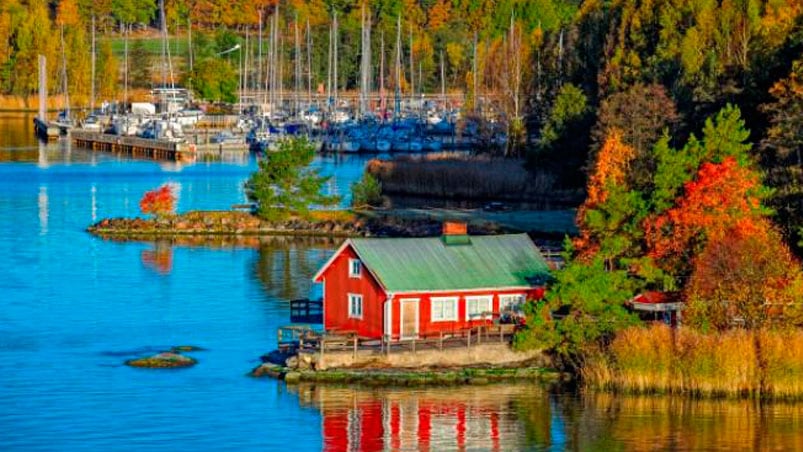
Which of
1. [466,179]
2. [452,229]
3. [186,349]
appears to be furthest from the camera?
[466,179]

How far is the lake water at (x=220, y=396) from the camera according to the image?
53375 millimetres

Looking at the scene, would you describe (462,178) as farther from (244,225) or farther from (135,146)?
(135,146)

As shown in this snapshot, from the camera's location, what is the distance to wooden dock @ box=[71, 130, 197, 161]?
15388cm

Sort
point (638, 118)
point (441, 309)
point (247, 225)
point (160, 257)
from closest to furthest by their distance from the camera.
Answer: point (441, 309), point (638, 118), point (160, 257), point (247, 225)

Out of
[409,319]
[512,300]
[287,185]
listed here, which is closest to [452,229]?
[512,300]

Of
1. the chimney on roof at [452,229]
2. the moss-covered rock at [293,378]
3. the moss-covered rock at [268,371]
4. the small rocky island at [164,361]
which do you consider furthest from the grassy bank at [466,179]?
the moss-covered rock at [293,378]

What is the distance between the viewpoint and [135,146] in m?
162

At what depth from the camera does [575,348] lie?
197 feet

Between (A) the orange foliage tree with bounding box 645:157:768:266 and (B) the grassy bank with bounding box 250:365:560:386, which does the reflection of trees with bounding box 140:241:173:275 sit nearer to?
(B) the grassy bank with bounding box 250:365:560:386

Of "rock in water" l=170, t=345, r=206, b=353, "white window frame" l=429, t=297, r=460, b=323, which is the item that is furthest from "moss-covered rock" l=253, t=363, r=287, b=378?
"white window frame" l=429, t=297, r=460, b=323

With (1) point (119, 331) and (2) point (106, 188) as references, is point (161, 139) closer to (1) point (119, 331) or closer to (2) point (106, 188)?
(2) point (106, 188)

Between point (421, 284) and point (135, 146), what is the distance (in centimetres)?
10443

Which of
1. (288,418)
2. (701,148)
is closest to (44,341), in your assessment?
(288,418)

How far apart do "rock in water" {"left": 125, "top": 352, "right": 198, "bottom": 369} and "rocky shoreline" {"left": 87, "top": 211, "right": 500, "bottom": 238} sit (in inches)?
1360
